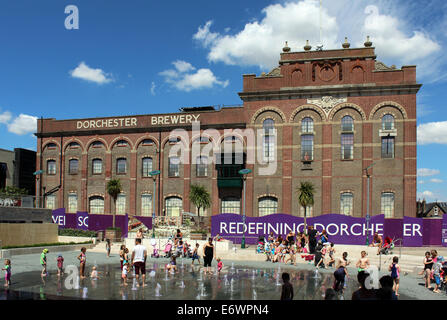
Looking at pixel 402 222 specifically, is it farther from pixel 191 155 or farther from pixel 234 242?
pixel 191 155

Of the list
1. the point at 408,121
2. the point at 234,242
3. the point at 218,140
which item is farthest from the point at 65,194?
the point at 408,121

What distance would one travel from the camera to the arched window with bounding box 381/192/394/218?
38.2 m

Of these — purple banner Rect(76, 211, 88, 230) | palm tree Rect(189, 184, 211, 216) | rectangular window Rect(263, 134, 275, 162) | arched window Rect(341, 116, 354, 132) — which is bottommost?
purple banner Rect(76, 211, 88, 230)

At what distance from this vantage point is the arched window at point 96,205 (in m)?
46.3

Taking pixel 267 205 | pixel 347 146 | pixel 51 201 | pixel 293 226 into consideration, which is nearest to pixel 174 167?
pixel 267 205

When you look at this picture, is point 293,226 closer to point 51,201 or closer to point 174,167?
point 174,167

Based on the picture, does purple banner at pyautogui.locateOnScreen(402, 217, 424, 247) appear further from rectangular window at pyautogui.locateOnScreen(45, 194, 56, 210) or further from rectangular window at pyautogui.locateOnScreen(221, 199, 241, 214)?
rectangular window at pyautogui.locateOnScreen(45, 194, 56, 210)

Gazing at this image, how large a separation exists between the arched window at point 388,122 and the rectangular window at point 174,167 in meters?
21.4

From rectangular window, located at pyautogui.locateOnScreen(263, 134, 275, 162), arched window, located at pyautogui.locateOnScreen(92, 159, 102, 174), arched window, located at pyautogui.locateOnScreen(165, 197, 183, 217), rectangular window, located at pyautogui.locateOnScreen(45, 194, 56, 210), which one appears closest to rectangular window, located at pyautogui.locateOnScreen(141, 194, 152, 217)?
arched window, located at pyautogui.locateOnScreen(165, 197, 183, 217)

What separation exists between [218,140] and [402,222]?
63.9ft

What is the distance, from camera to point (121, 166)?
46406mm

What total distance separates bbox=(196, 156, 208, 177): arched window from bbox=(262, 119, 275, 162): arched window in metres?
6.44

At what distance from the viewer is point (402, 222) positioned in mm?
32156
